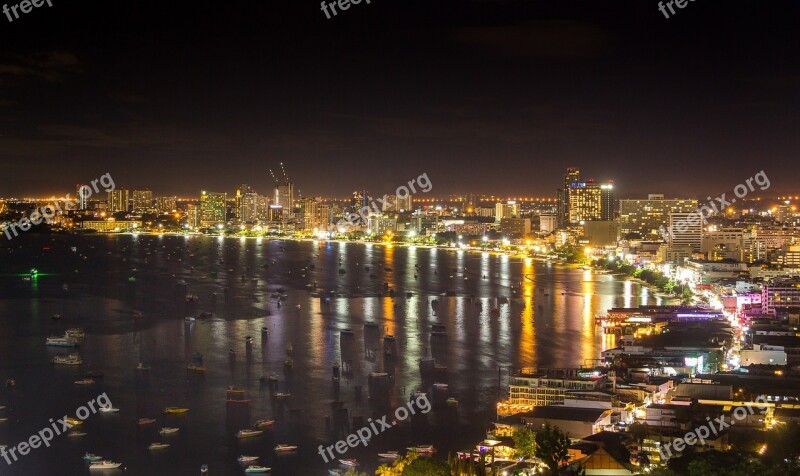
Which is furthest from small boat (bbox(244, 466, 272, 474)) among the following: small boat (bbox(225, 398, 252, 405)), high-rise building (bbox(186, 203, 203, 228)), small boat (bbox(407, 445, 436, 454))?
high-rise building (bbox(186, 203, 203, 228))

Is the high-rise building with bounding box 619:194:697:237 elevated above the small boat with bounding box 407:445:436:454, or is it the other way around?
the high-rise building with bounding box 619:194:697:237

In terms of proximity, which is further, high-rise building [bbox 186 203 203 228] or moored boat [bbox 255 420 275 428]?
high-rise building [bbox 186 203 203 228]

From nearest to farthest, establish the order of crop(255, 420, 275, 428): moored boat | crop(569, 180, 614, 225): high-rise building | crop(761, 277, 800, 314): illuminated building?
crop(255, 420, 275, 428): moored boat < crop(761, 277, 800, 314): illuminated building < crop(569, 180, 614, 225): high-rise building

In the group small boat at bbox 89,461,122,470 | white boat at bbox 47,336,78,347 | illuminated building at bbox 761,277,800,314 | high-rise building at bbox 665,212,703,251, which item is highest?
high-rise building at bbox 665,212,703,251

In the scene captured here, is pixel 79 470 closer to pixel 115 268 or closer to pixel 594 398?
pixel 594 398

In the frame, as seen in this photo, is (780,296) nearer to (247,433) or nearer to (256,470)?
(247,433)

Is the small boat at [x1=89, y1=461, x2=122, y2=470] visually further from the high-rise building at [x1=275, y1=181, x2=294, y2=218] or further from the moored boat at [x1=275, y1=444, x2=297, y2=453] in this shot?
the high-rise building at [x1=275, y1=181, x2=294, y2=218]
